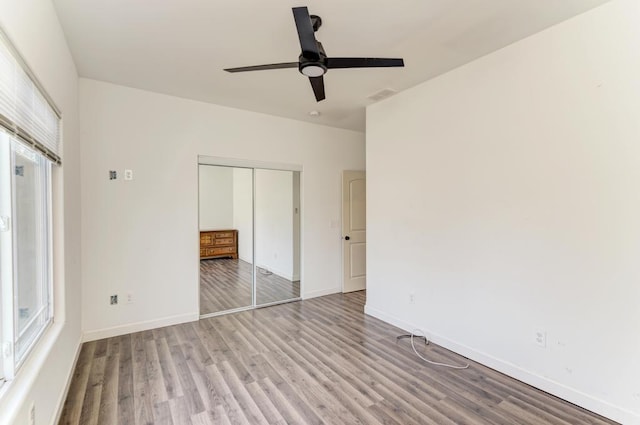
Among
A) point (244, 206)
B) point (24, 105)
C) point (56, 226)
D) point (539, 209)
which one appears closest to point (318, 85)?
point (24, 105)

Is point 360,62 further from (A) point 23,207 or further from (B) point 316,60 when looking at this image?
(A) point 23,207

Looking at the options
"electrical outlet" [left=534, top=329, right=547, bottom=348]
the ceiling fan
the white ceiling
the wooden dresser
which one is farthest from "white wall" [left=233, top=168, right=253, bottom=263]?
"electrical outlet" [left=534, top=329, right=547, bottom=348]

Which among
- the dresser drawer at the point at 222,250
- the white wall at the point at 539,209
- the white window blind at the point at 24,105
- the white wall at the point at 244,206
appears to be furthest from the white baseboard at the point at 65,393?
the white wall at the point at 539,209

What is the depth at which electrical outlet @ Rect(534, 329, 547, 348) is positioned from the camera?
7.97 ft

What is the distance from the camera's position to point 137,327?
140 inches

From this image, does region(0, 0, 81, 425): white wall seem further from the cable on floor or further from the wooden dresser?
the cable on floor

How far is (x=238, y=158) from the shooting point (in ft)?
14.0

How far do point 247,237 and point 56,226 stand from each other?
249 centimetres

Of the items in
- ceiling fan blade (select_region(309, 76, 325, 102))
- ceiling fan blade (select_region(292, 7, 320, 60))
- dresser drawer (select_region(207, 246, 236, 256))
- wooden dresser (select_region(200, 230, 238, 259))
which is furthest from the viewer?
dresser drawer (select_region(207, 246, 236, 256))

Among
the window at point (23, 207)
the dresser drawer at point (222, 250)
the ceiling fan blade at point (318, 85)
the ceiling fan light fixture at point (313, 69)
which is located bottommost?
the dresser drawer at point (222, 250)

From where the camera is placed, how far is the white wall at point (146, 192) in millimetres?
3330

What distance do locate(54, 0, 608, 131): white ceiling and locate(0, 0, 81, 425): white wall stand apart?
1.15 ft

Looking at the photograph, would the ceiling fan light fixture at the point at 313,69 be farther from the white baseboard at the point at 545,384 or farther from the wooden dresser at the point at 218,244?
the wooden dresser at the point at 218,244

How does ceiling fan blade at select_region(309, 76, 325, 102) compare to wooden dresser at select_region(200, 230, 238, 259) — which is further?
wooden dresser at select_region(200, 230, 238, 259)
